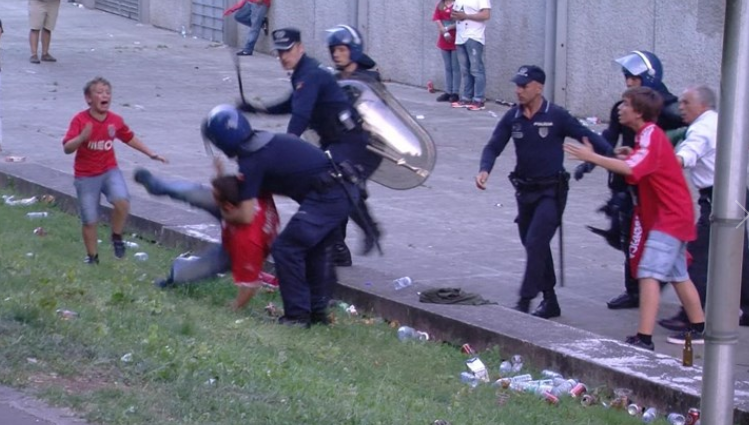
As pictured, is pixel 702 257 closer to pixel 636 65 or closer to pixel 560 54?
pixel 636 65

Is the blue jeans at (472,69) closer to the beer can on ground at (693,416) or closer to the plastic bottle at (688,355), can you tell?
the plastic bottle at (688,355)

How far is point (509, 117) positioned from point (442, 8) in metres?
9.64

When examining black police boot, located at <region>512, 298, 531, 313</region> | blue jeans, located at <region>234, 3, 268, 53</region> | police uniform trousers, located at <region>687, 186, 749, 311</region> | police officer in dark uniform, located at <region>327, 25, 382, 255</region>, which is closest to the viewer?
police uniform trousers, located at <region>687, 186, 749, 311</region>

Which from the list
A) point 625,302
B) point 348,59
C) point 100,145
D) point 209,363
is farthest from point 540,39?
point 209,363

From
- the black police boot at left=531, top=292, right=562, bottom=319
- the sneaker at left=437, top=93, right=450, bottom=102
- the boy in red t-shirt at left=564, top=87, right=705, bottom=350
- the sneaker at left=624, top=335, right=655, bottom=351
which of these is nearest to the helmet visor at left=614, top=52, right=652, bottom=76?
the boy in red t-shirt at left=564, top=87, right=705, bottom=350

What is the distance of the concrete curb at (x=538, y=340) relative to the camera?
6766 mm

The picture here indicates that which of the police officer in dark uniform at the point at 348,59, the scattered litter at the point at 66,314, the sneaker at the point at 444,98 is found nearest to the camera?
the scattered litter at the point at 66,314

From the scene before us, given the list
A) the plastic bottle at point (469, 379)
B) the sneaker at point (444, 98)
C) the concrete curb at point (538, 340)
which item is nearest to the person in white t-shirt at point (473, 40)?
the sneaker at point (444, 98)

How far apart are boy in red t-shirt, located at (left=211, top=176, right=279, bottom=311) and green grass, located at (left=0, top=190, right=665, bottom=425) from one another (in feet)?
0.67

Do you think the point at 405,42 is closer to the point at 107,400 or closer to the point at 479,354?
the point at 479,354

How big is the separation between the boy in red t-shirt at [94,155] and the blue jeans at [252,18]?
13911 millimetres

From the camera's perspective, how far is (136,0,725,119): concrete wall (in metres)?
15.0

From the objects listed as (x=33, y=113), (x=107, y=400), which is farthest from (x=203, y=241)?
(x=33, y=113)

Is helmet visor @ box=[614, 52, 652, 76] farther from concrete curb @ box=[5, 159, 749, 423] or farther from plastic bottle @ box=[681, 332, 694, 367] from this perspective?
plastic bottle @ box=[681, 332, 694, 367]
